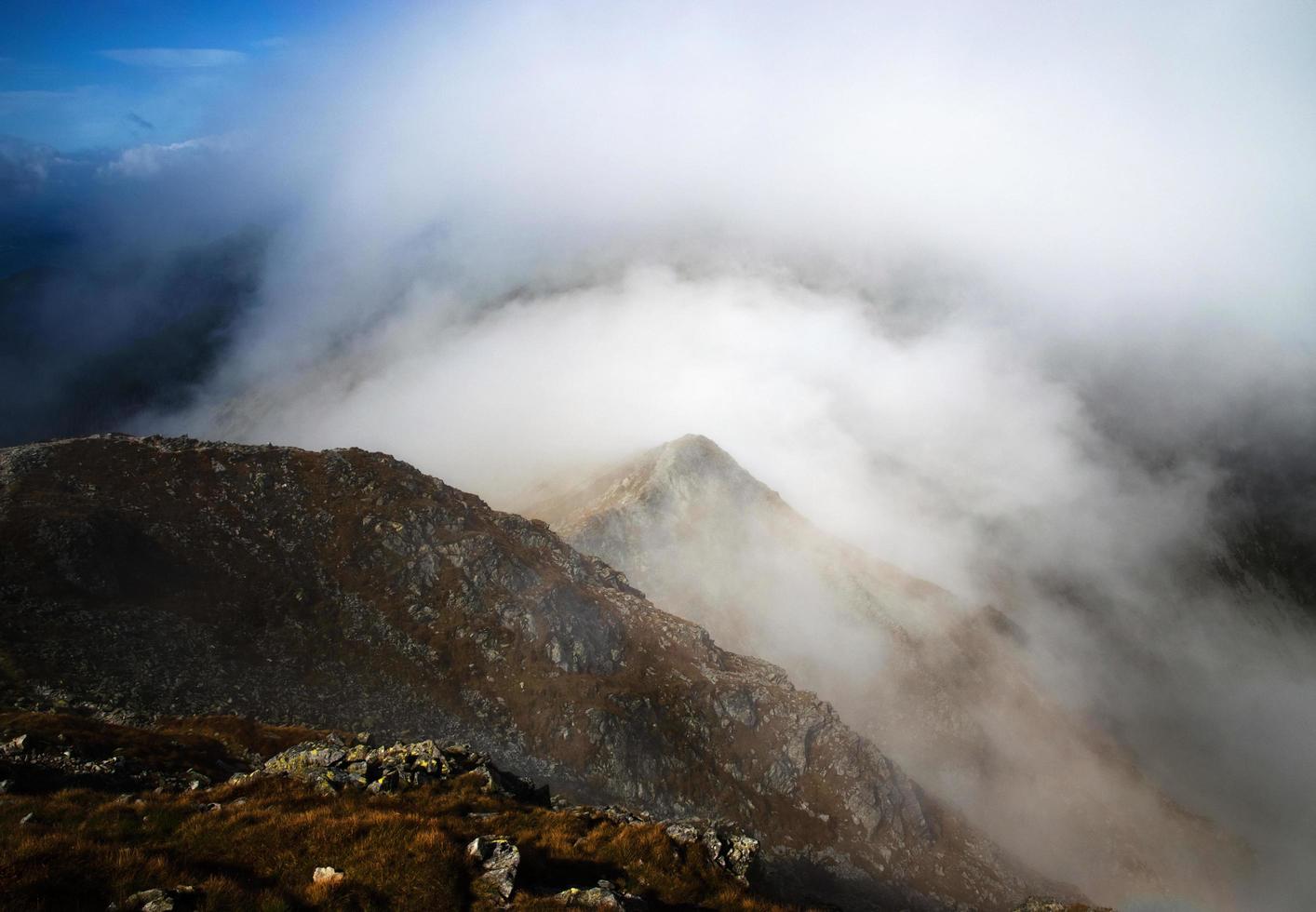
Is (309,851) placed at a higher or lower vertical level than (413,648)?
lower

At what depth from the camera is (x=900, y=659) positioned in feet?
427

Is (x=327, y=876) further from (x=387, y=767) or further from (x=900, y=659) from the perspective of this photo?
(x=900, y=659)

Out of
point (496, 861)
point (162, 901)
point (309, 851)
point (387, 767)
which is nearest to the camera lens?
point (162, 901)

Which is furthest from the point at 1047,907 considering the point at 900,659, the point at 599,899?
the point at 900,659

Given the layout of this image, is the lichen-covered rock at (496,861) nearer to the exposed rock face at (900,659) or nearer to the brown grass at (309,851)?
the brown grass at (309,851)

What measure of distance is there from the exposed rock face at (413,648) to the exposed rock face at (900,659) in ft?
107

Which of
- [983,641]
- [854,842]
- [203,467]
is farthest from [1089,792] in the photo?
[203,467]

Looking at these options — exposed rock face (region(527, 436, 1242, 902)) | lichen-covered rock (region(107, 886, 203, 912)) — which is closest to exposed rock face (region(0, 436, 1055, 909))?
exposed rock face (region(527, 436, 1242, 902))

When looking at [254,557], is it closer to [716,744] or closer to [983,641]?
[716,744]

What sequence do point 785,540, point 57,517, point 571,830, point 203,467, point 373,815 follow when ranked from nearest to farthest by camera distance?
point 373,815 < point 571,830 < point 57,517 < point 203,467 < point 785,540

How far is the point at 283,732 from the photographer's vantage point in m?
46.8

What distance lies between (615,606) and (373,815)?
67640mm

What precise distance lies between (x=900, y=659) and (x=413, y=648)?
4039 inches

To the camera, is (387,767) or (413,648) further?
(413,648)
